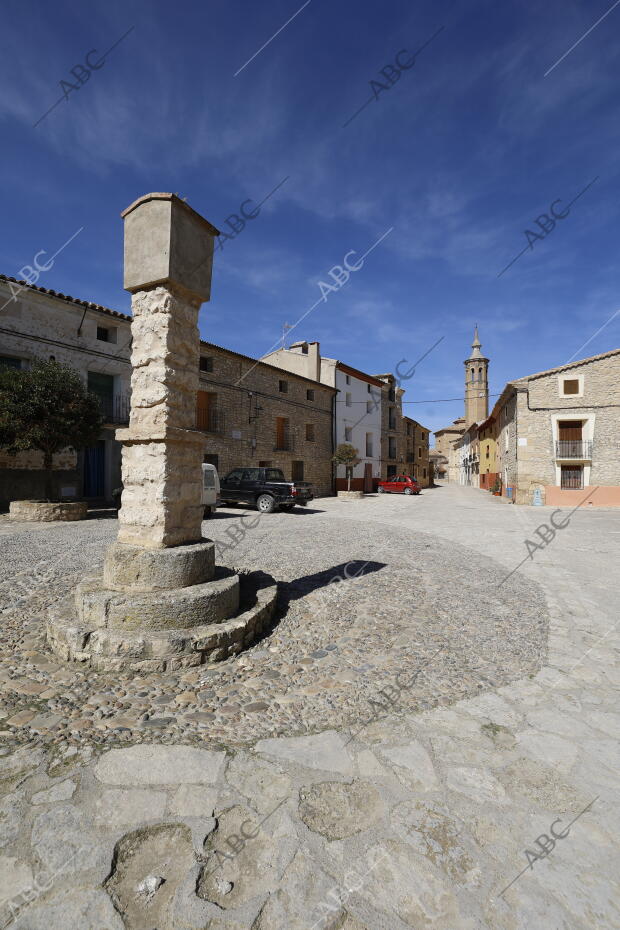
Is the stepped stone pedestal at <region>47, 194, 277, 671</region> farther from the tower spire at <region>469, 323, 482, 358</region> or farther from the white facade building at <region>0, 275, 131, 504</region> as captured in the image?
the tower spire at <region>469, 323, 482, 358</region>

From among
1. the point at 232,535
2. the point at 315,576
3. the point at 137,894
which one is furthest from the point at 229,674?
the point at 232,535

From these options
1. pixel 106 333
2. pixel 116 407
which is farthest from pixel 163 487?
pixel 106 333

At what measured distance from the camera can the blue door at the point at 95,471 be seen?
49.2 feet

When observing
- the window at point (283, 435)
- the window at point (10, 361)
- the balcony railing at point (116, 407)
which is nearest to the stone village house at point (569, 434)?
the window at point (283, 435)

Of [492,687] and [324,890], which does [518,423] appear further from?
[324,890]

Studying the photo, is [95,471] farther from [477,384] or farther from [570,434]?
[477,384]

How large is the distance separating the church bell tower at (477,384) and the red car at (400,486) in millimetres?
25683

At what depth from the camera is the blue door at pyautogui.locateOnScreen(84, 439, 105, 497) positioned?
1501 cm

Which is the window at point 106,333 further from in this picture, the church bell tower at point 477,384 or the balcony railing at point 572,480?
the church bell tower at point 477,384

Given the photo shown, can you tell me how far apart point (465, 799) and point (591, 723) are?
1.08 m

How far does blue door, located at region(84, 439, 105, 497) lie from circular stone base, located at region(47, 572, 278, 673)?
42.9ft

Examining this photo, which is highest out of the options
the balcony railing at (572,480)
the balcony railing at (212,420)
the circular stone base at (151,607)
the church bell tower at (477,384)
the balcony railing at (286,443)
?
the church bell tower at (477,384)

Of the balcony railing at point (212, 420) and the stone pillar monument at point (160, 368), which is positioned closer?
the stone pillar monument at point (160, 368)

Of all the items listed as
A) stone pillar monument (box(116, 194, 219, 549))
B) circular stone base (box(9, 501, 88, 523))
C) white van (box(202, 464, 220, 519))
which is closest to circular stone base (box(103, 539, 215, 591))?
stone pillar monument (box(116, 194, 219, 549))
